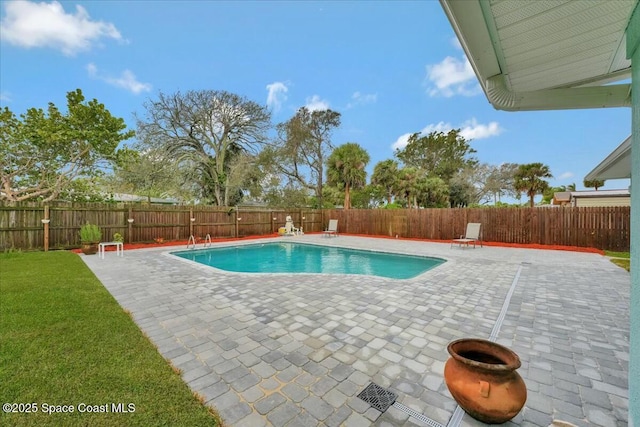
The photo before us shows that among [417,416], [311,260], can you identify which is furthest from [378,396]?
[311,260]

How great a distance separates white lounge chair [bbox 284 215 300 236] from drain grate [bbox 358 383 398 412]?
1378 centimetres

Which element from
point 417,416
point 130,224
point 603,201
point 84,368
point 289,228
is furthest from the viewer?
point 289,228

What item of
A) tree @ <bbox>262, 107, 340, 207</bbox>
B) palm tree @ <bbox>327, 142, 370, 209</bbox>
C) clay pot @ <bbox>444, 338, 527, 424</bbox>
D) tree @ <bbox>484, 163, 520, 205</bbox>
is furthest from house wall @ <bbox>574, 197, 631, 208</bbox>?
clay pot @ <bbox>444, 338, 527, 424</bbox>

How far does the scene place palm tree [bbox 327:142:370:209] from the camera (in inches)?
685

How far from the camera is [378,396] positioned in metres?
1.97

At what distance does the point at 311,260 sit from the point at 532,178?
21.8 m

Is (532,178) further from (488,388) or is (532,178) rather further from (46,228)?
(46,228)

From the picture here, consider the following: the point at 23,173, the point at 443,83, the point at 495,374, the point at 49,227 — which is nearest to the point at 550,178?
the point at 443,83

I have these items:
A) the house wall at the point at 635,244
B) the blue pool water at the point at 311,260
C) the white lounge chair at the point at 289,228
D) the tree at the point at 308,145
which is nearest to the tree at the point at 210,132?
the tree at the point at 308,145

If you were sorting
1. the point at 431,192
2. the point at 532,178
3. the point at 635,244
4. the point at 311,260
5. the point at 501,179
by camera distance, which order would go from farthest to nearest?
1. the point at 501,179
2. the point at 431,192
3. the point at 532,178
4. the point at 311,260
5. the point at 635,244

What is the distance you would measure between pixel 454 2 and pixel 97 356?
12.1 ft

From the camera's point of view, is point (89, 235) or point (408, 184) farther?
point (408, 184)

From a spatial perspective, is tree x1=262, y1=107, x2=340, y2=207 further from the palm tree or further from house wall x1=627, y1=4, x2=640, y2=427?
house wall x1=627, y1=4, x2=640, y2=427

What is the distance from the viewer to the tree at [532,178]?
2152cm
